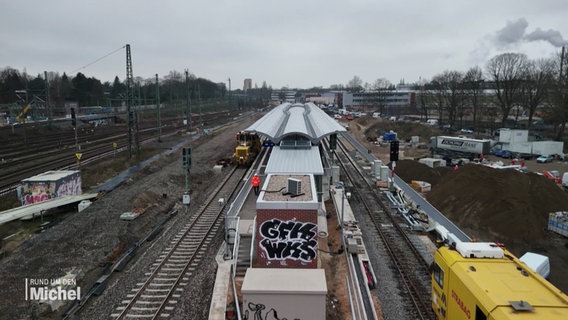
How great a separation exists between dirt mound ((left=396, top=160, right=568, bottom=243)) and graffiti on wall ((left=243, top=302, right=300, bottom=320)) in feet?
54.4

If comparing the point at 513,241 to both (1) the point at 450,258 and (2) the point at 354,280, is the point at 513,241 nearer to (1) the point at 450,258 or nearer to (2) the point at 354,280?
(2) the point at 354,280

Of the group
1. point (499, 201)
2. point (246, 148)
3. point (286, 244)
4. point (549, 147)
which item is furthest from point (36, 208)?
point (549, 147)

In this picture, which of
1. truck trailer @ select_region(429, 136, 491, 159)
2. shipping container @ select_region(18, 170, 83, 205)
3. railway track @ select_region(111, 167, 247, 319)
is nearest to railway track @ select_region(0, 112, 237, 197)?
shipping container @ select_region(18, 170, 83, 205)

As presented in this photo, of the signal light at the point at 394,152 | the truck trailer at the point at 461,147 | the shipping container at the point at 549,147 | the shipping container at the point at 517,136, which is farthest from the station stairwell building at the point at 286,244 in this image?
the shipping container at the point at 549,147

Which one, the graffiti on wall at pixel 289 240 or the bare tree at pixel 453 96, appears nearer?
the graffiti on wall at pixel 289 240

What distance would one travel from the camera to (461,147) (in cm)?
5009

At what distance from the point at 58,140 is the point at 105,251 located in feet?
152

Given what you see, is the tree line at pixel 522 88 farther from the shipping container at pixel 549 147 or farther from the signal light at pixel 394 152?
the signal light at pixel 394 152

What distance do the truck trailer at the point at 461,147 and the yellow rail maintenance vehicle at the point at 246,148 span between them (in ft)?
82.3

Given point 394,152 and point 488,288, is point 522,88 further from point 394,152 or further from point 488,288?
point 488,288

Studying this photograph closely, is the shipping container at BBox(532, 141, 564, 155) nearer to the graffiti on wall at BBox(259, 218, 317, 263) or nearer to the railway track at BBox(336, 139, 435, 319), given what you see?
the railway track at BBox(336, 139, 435, 319)

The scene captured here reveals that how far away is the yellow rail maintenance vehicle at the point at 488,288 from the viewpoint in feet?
28.7

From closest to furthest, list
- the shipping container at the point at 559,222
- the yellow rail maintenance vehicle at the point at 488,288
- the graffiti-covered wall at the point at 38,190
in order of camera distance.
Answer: the yellow rail maintenance vehicle at the point at 488,288 < the shipping container at the point at 559,222 < the graffiti-covered wall at the point at 38,190

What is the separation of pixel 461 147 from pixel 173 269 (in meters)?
43.5
